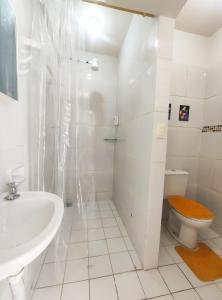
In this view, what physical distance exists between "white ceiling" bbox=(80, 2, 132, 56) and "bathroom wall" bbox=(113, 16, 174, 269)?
0.15 meters

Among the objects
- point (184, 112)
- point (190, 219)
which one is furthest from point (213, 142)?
point (190, 219)

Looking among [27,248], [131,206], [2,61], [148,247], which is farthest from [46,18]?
[148,247]

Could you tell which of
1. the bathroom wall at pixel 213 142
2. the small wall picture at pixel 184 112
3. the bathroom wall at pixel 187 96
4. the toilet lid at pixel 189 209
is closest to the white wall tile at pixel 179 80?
the bathroom wall at pixel 187 96

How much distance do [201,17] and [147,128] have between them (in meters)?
1.53

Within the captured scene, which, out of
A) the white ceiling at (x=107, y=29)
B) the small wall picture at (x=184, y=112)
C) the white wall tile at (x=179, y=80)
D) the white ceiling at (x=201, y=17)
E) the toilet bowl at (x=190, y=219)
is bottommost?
the toilet bowl at (x=190, y=219)

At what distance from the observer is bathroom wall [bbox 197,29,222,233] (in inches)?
73.6

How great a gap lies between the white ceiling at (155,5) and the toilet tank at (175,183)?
150 cm

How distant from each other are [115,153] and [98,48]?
5.09 feet

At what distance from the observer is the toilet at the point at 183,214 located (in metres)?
1.45

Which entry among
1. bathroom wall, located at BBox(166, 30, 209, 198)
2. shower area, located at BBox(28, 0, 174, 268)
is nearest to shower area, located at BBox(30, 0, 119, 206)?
shower area, located at BBox(28, 0, 174, 268)

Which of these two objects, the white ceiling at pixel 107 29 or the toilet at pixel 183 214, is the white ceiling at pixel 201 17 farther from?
the toilet at pixel 183 214

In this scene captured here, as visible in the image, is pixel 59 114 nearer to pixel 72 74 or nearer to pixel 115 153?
pixel 72 74

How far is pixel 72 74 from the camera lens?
3.56 ft

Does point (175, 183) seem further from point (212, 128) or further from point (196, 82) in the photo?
point (196, 82)
